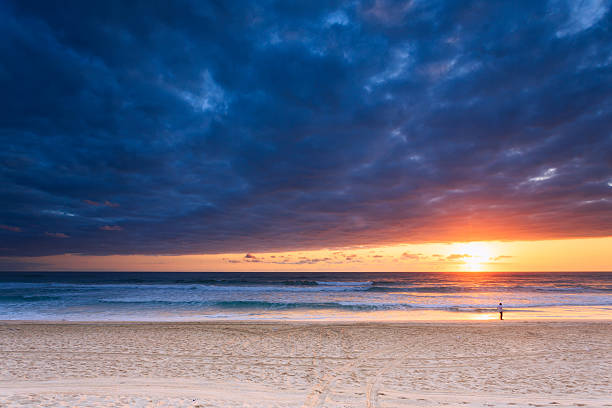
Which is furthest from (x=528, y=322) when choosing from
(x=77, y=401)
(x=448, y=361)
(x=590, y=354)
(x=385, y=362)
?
(x=77, y=401)

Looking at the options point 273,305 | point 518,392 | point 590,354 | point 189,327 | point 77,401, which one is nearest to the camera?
point 77,401

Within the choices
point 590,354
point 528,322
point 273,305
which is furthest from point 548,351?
point 273,305

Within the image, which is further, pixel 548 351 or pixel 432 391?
pixel 548 351

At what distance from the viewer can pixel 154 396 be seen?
28.4 ft

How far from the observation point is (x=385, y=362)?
1216 cm

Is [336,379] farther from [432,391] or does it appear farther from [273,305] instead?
[273,305]

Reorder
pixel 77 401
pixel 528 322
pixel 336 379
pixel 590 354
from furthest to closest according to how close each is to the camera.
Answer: pixel 528 322 → pixel 590 354 → pixel 336 379 → pixel 77 401

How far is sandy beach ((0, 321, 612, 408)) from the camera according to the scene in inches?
338

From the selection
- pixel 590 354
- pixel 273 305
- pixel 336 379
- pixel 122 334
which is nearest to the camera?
pixel 336 379

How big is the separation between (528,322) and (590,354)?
28.4 feet

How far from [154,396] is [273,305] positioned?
2555cm

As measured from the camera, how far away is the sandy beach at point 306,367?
338 inches

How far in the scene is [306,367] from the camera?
11.5 m

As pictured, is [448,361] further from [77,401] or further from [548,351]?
[77,401]
